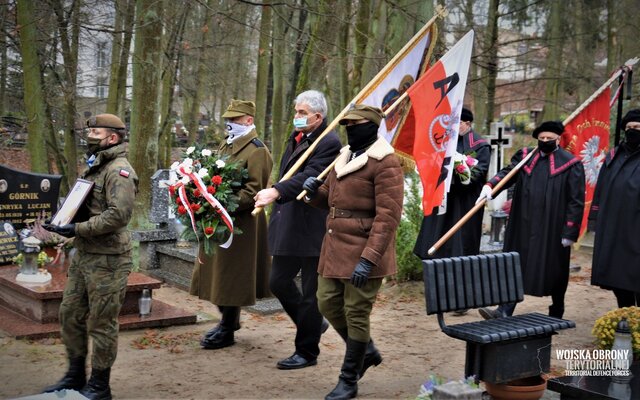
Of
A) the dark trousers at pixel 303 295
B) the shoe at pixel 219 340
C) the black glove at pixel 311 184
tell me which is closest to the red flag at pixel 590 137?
the dark trousers at pixel 303 295

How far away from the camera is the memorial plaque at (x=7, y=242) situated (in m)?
9.34

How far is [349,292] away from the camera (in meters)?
5.87

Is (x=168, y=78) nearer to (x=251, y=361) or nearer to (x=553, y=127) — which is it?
(x=553, y=127)

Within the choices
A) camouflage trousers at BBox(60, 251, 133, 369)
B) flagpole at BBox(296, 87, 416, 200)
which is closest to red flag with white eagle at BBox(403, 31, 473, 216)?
flagpole at BBox(296, 87, 416, 200)

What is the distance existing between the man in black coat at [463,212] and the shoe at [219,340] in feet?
9.12

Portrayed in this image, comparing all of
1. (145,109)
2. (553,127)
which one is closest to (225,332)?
(553,127)

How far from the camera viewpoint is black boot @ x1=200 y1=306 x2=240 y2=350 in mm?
7605

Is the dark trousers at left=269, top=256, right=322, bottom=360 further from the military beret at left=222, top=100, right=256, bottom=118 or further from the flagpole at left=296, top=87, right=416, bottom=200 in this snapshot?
the military beret at left=222, top=100, right=256, bottom=118

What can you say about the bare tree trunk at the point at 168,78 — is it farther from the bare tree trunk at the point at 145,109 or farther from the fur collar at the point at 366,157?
the fur collar at the point at 366,157

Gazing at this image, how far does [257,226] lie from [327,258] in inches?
72.7

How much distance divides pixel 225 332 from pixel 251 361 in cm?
56

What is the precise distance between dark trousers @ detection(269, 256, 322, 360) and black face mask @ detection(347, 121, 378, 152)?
1339 mm

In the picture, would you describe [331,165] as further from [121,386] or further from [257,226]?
[121,386]

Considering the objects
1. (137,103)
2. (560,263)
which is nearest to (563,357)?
(560,263)
